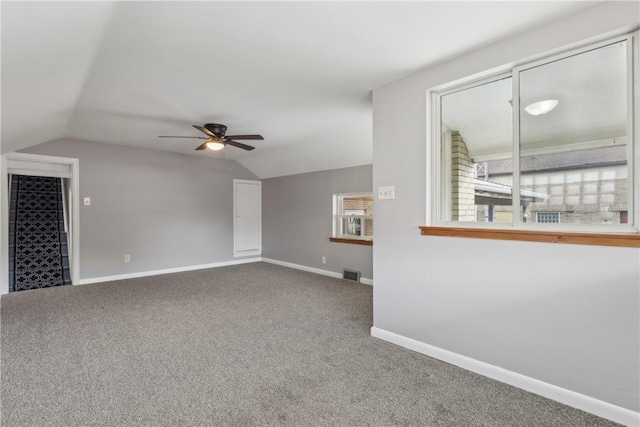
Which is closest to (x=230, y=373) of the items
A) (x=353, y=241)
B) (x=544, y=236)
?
(x=544, y=236)

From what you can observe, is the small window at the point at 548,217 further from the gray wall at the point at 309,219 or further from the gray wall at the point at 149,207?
the gray wall at the point at 149,207

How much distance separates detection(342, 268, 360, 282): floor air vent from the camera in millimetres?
4973

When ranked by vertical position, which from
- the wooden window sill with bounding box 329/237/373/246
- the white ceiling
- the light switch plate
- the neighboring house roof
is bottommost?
the wooden window sill with bounding box 329/237/373/246

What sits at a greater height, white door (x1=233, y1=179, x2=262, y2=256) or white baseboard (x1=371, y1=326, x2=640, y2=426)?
white door (x1=233, y1=179, x2=262, y2=256)

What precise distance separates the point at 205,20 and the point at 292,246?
15.7 ft

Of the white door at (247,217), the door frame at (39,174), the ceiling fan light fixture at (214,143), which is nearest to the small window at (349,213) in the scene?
the white door at (247,217)

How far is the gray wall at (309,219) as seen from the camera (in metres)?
5.07

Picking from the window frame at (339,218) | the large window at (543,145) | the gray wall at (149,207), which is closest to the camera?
the large window at (543,145)

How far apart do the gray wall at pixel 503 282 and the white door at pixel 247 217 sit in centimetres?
440

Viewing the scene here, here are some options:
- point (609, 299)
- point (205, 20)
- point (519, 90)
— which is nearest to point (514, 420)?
point (609, 299)

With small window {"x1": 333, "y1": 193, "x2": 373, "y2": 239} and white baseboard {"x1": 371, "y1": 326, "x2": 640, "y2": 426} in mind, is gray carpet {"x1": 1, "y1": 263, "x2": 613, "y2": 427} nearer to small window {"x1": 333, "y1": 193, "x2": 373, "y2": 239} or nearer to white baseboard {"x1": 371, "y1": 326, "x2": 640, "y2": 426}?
white baseboard {"x1": 371, "y1": 326, "x2": 640, "y2": 426}

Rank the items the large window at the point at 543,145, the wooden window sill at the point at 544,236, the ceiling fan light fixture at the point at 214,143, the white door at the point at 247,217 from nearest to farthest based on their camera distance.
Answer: the wooden window sill at the point at 544,236
the large window at the point at 543,145
the ceiling fan light fixture at the point at 214,143
the white door at the point at 247,217

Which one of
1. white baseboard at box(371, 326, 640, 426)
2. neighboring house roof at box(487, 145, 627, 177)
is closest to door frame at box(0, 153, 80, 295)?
white baseboard at box(371, 326, 640, 426)

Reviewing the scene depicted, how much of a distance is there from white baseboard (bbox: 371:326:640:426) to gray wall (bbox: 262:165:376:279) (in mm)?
2356
